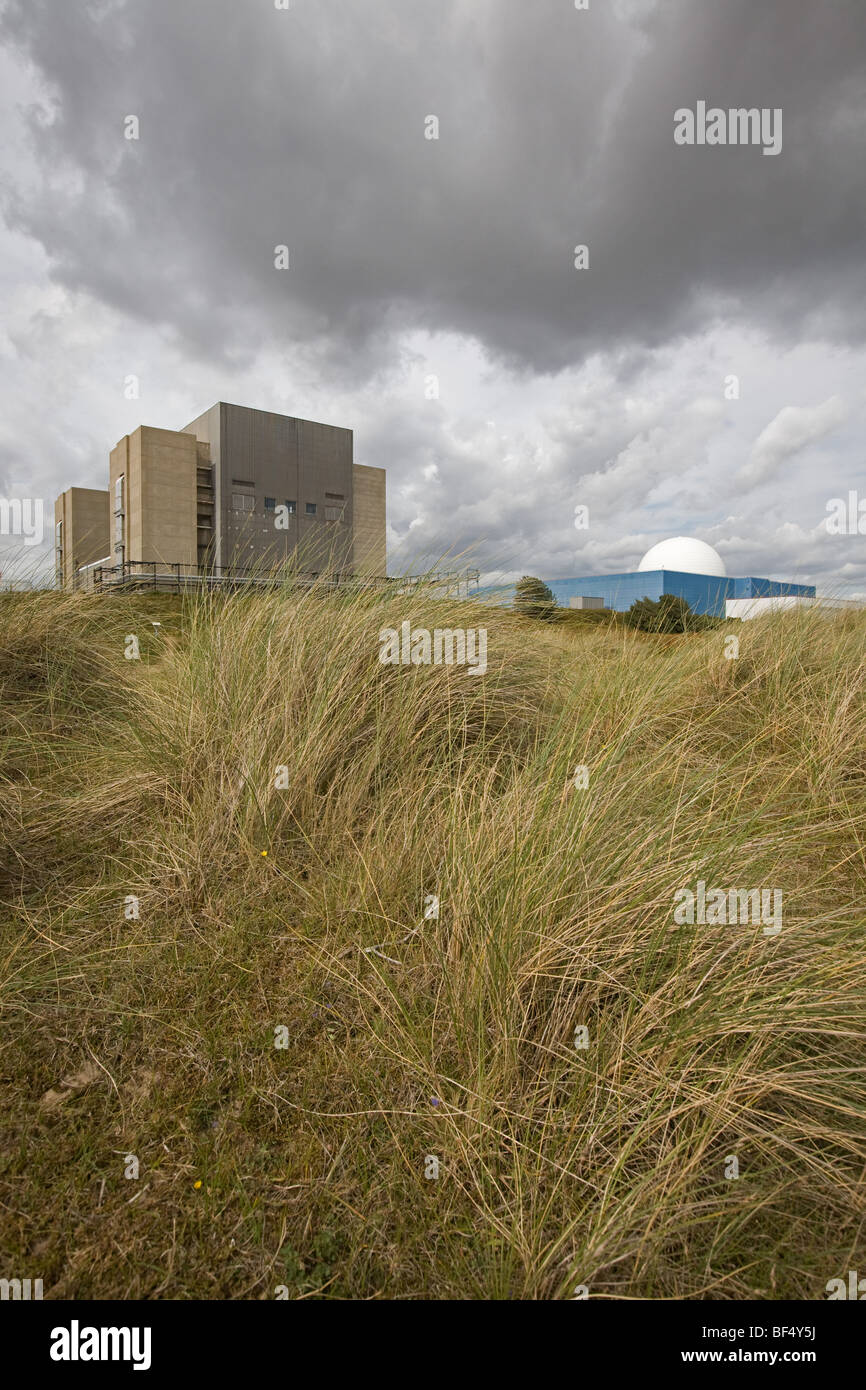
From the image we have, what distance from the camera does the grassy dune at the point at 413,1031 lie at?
1.14 metres

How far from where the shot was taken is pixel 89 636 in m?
4.92

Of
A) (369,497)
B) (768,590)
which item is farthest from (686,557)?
(768,590)

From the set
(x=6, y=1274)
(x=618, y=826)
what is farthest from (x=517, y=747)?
(x=6, y=1274)

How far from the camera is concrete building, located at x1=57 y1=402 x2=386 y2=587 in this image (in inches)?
1294

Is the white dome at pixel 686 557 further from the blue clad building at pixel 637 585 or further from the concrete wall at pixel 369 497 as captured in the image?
the concrete wall at pixel 369 497

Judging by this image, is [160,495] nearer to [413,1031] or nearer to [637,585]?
[637,585]
